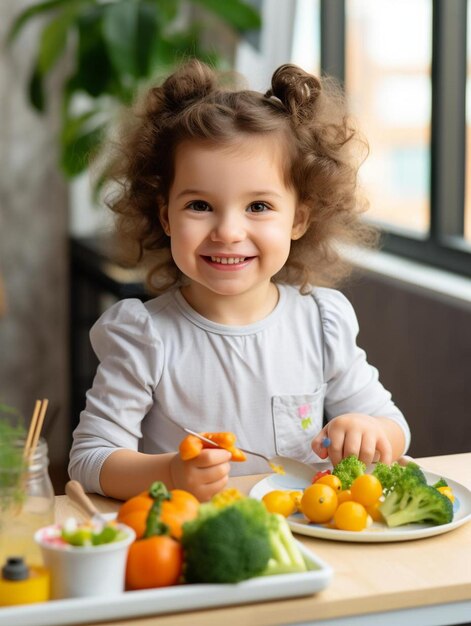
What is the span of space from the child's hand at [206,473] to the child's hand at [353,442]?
25 centimetres

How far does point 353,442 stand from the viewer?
1.49 m

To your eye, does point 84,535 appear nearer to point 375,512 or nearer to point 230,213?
point 375,512

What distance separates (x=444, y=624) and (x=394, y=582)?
7cm

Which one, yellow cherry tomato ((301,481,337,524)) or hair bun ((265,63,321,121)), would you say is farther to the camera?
hair bun ((265,63,321,121))

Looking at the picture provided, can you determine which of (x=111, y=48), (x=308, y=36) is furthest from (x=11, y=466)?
(x=308, y=36)

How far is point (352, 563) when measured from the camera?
3.78 ft

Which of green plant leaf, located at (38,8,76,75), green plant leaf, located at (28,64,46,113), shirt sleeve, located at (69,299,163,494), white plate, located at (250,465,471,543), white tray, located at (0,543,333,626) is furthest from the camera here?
green plant leaf, located at (28,64,46,113)

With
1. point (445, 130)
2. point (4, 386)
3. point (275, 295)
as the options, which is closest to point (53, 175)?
point (4, 386)

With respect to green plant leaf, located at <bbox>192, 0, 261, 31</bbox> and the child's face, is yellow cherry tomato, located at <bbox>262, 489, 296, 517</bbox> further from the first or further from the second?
green plant leaf, located at <bbox>192, 0, 261, 31</bbox>

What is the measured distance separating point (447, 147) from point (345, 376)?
162cm

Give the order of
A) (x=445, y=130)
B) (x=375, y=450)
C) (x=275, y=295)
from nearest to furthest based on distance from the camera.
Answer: (x=375, y=450)
(x=275, y=295)
(x=445, y=130)

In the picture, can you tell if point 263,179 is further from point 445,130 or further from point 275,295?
point 445,130

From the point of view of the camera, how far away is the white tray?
974 mm

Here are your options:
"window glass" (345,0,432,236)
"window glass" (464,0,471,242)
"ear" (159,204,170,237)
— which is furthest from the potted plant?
"ear" (159,204,170,237)
